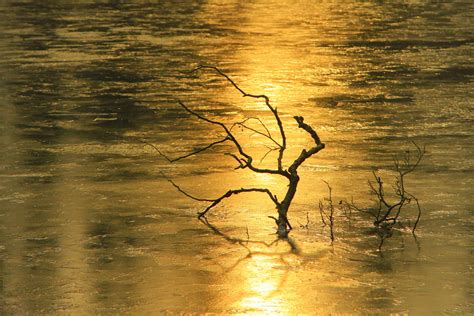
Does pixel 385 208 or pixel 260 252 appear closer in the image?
pixel 260 252

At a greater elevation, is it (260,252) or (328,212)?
(260,252)

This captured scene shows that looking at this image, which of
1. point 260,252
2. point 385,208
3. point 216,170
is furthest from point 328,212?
point 216,170

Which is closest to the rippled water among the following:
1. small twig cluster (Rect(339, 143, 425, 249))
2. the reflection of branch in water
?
the reflection of branch in water

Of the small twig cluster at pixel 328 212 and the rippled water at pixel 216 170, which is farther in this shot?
the small twig cluster at pixel 328 212

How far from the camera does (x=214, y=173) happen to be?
13.5 meters

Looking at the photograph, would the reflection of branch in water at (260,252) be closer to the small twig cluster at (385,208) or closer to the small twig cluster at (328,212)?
the small twig cluster at (328,212)

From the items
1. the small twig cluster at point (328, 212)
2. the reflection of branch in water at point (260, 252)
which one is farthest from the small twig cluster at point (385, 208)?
the reflection of branch in water at point (260, 252)

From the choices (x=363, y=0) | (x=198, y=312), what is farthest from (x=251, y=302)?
(x=363, y=0)

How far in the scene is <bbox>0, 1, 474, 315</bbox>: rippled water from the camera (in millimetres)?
9406

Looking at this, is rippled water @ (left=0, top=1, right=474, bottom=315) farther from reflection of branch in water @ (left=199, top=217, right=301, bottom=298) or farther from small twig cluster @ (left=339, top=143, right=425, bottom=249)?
small twig cluster @ (left=339, top=143, right=425, bottom=249)

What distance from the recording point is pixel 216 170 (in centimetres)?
1362

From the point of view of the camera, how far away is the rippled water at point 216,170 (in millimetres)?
9406

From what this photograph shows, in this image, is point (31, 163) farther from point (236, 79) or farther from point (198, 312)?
point (236, 79)

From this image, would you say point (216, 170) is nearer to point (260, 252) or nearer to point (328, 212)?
point (328, 212)
